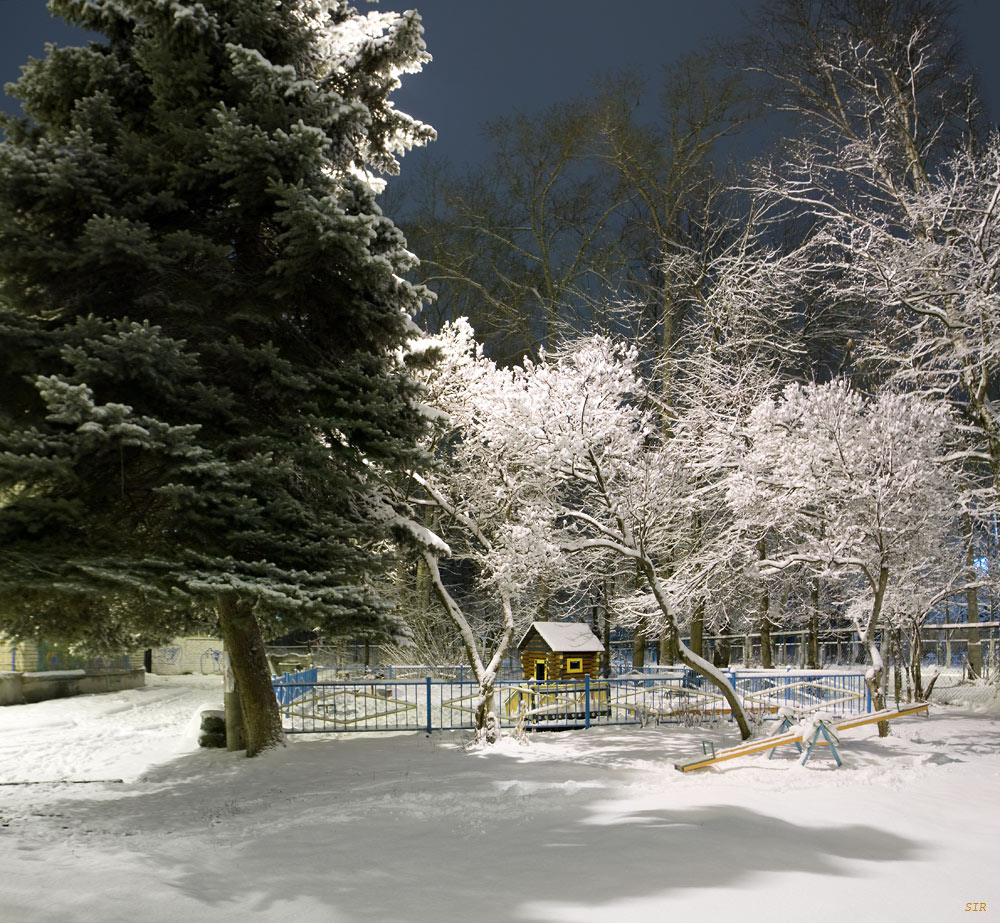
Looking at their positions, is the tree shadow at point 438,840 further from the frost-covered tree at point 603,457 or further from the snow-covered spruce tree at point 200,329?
the frost-covered tree at point 603,457

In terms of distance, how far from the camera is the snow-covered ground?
18.0 feet

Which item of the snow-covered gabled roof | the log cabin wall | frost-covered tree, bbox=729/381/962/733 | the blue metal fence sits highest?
frost-covered tree, bbox=729/381/962/733

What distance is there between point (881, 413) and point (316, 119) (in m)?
9.60

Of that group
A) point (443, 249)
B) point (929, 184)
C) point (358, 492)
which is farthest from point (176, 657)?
point (929, 184)

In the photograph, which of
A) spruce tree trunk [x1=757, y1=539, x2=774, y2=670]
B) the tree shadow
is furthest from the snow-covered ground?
spruce tree trunk [x1=757, y1=539, x2=774, y2=670]

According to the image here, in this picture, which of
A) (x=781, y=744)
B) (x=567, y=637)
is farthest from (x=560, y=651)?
(x=781, y=744)

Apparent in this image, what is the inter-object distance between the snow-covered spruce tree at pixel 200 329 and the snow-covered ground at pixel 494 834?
1.91 metres

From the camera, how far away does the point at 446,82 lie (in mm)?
142875

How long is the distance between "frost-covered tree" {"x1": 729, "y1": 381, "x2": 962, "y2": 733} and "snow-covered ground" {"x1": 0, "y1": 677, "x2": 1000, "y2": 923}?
3.00 metres

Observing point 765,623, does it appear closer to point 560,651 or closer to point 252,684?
point 560,651

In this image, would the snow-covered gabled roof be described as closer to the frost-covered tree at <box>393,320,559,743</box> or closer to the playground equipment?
the frost-covered tree at <box>393,320,559,743</box>

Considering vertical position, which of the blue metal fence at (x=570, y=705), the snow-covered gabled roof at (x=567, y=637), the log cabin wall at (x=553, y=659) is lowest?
the blue metal fence at (x=570, y=705)

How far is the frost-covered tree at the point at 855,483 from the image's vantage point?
41.7ft


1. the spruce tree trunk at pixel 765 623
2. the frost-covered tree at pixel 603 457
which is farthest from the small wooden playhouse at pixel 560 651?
the frost-covered tree at pixel 603 457
